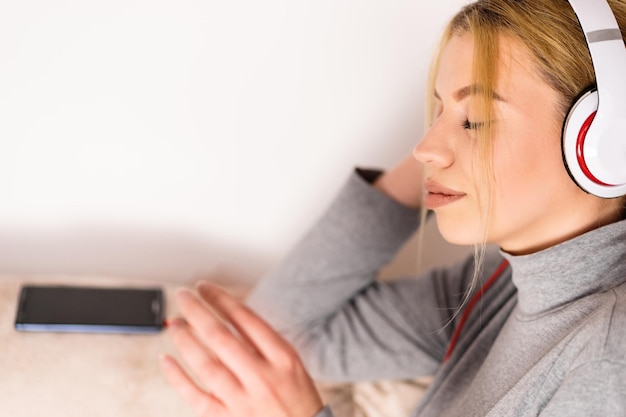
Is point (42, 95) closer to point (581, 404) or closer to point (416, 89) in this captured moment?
point (416, 89)

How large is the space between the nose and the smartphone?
0.55m

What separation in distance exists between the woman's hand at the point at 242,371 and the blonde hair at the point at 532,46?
0.28 metres

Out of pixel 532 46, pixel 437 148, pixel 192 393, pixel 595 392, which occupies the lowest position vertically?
pixel 192 393

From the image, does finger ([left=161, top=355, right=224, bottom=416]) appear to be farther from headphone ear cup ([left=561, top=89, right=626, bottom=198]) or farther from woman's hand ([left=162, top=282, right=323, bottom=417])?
headphone ear cup ([left=561, top=89, right=626, bottom=198])

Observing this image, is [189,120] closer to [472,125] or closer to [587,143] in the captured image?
[472,125]

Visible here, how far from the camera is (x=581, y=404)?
0.67m

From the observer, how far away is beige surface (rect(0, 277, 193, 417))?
0.98 metres

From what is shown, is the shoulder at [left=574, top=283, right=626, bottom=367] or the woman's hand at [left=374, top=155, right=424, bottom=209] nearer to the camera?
the shoulder at [left=574, top=283, right=626, bottom=367]

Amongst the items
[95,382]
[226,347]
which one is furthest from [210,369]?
[95,382]

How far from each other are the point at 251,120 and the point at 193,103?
96 millimetres

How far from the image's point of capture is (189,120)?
1.11 metres

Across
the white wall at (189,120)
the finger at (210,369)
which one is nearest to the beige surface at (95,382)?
the white wall at (189,120)

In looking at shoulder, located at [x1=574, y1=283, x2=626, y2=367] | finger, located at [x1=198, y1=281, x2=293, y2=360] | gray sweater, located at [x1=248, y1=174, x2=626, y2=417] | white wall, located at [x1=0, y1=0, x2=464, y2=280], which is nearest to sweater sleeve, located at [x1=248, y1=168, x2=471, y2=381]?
gray sweater, located at [x1=248, y1=174, x2=626, y2=417]

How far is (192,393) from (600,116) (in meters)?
0.53
